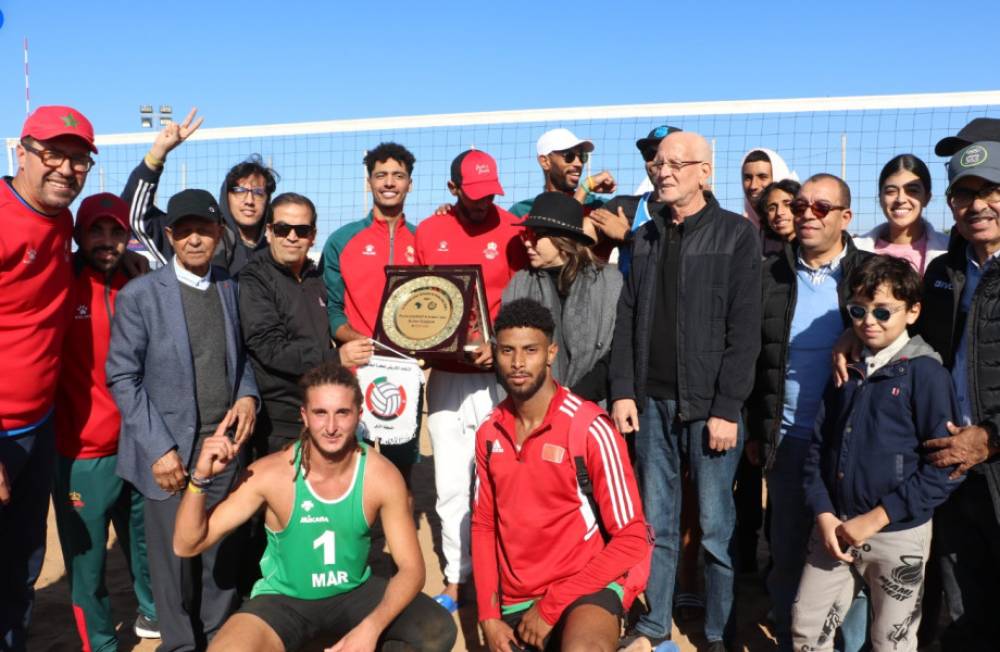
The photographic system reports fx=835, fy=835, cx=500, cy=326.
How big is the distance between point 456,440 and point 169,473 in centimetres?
176

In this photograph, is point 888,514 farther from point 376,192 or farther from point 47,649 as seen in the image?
point 47,649

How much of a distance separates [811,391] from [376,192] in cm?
281

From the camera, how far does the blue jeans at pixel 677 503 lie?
4.17m

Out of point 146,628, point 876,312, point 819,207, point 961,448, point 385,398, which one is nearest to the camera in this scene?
point 961,448

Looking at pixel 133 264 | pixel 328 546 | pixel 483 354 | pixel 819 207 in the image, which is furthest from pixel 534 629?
pixel 133 264

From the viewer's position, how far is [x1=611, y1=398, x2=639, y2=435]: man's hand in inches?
170

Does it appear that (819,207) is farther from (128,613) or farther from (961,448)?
(128,613)

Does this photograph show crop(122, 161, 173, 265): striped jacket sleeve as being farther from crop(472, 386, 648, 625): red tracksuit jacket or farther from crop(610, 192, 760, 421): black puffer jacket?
crop(610, 192, 760, 421): black puffer jacket

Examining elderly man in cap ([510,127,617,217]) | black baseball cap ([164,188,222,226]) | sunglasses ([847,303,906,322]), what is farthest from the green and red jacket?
sunglasses ([847,303,906,322])

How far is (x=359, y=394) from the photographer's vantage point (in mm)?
3826

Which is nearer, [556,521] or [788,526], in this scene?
[556,521]

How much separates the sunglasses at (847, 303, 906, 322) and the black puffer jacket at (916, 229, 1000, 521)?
1.05 feet

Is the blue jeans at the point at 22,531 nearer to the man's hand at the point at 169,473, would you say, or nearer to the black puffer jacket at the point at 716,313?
the man's hand at the point at 169,473

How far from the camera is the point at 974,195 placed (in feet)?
11.8
